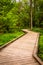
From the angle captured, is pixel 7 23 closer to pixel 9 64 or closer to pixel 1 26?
pixel 1 26

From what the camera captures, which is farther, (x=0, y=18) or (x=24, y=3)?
(x=24, y=3)

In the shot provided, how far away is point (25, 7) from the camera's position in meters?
49.7

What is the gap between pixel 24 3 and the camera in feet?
170

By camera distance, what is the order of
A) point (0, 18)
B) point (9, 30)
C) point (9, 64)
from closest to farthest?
point (9, 64)
point (0, 18)
point (9, 30)

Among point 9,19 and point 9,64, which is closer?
point 9,64

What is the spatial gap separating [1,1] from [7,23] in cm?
998

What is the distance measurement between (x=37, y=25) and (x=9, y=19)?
74.8 ft

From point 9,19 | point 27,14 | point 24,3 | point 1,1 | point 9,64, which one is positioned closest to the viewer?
point 9,64

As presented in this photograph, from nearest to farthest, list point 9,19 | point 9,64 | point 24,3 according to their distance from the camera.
Answer: point 9,64, point 9,19, point 24,3

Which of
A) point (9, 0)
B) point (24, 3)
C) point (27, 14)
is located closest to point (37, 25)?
point (27, 14)

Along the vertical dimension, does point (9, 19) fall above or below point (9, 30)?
above

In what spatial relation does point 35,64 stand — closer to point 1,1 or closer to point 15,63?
point 15,63

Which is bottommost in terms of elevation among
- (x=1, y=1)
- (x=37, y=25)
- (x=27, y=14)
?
(x=37, y=25)

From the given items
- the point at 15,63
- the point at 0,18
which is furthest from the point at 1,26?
the point at 15,63
